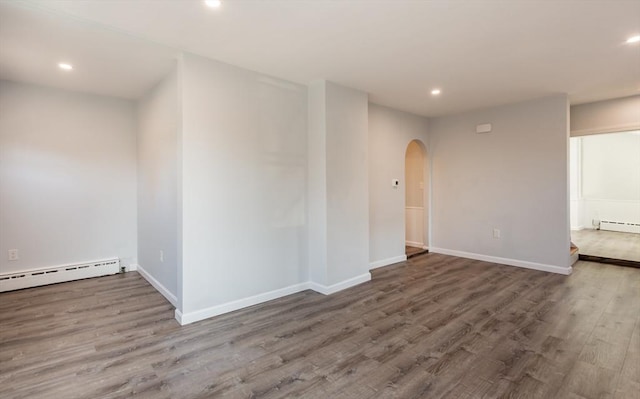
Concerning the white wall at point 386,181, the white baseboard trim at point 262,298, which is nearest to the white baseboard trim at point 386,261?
the white wall at point 386,181

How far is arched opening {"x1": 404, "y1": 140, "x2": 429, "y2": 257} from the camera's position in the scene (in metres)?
6.09

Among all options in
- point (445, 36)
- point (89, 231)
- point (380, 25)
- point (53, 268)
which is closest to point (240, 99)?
point (380, 25)

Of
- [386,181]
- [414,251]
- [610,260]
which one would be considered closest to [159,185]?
[386,181]

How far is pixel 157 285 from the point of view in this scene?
3832 mm

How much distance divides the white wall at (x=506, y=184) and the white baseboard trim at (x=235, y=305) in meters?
3.40

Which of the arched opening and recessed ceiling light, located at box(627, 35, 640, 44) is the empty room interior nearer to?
recessed ceiling light, located at box(627, 35, 640, 44)

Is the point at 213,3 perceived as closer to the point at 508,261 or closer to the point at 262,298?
the point at 262,298

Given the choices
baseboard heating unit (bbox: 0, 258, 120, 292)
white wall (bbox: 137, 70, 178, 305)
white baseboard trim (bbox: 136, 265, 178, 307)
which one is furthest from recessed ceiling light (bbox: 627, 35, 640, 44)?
baseboard heating unit (bbox: 0, 258, 120, 292)

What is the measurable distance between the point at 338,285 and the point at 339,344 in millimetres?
1322

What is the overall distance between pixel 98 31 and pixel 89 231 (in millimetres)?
3033

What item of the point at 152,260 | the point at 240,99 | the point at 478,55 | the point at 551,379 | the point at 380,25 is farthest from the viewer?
the point at 152,260

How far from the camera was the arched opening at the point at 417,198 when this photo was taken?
20.0 feet

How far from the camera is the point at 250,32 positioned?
8.33 feet

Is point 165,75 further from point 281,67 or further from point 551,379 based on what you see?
point 551,379
